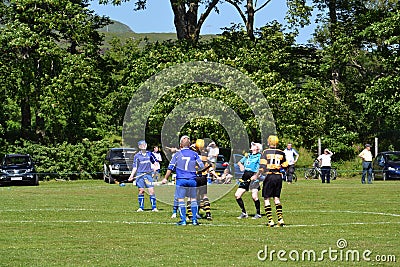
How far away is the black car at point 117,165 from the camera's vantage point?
163ft

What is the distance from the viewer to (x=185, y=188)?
20828 mm

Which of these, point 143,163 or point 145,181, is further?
point 145,181

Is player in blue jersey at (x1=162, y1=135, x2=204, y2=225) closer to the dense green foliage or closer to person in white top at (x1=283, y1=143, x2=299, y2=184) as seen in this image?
person in white top at (x1=283, y1=143, x2=299, y2=184)

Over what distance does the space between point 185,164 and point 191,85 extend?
32763mm

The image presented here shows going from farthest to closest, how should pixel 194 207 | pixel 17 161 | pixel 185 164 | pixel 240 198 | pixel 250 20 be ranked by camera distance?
1. pixel 250 20
2. pixel 17 161
3. pixel 240 198
4. pixel 194 207
5. pixel 185 164

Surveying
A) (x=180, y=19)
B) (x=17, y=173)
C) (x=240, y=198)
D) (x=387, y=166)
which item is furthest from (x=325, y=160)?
(x=240, y=198)

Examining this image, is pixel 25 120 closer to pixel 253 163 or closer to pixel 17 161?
pixel 17 161

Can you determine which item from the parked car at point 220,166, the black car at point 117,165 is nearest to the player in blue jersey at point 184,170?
the parked car at point 220,166

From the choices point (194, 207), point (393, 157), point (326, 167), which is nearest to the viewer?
point (194, 207)

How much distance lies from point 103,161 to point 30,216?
1235 inches

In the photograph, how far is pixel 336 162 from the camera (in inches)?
2269

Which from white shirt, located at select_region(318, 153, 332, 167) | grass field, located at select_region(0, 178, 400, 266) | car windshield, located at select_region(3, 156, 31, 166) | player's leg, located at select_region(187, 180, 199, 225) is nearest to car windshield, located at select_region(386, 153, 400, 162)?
white shirt, located at select_region(318, 153, 332, 167)

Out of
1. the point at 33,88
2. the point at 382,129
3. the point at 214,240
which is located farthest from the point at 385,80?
the point at 214,240

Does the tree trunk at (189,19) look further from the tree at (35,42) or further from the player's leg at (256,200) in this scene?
the player's leg at (256,200)
